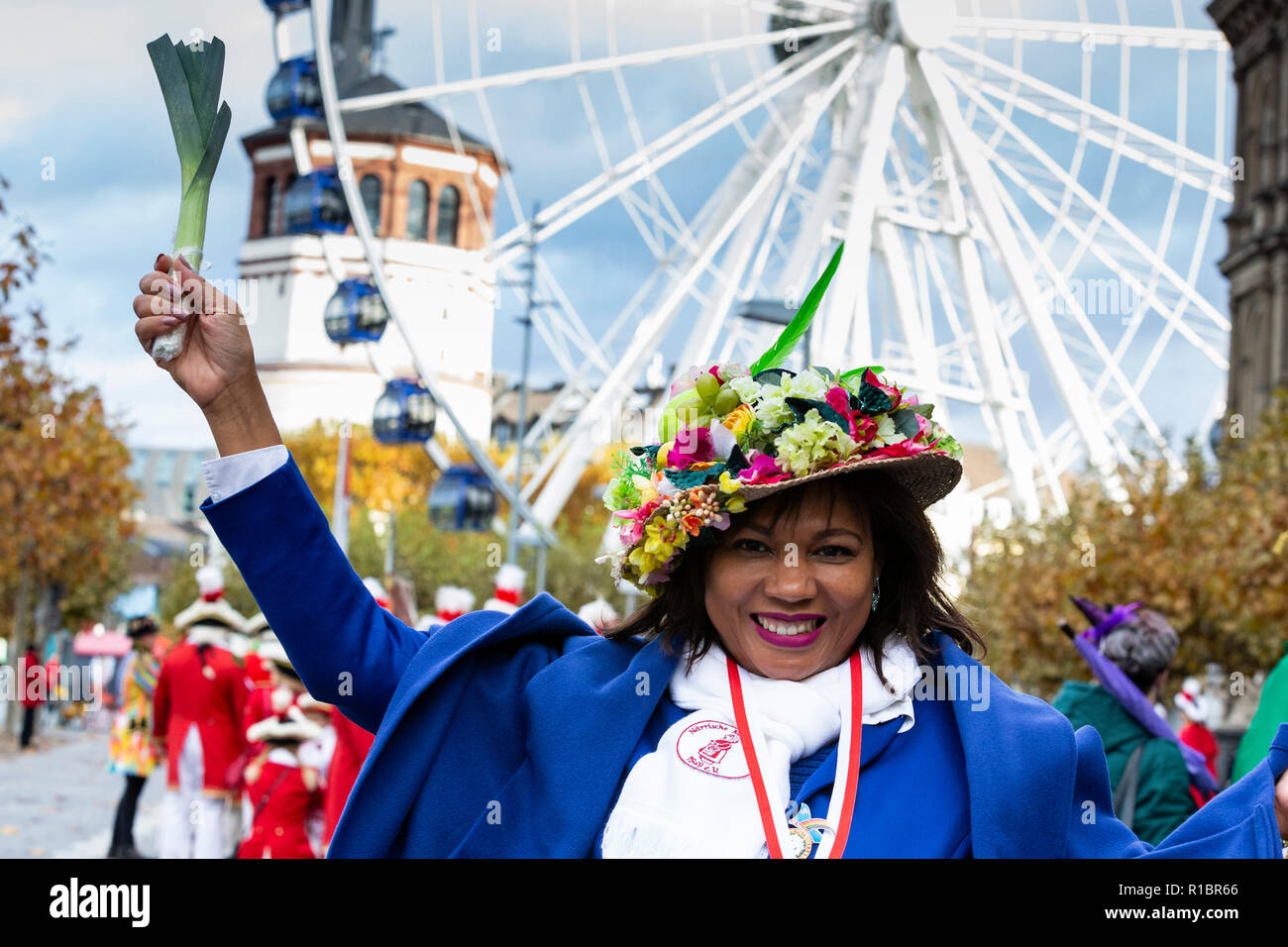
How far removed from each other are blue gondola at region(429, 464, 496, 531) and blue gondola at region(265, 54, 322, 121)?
18.7 feet

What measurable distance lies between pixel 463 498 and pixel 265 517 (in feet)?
61.7

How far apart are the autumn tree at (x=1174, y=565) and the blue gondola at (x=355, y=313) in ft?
23.8

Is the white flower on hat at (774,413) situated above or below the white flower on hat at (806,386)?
below

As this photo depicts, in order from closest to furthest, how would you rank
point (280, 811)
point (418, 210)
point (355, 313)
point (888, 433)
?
point (888, 433) → point (280, 811) → point (355, 313) → point (418, 210)

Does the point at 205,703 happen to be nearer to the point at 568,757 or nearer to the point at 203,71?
the point at 568,757

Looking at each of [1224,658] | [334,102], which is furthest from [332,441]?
[1224,658]

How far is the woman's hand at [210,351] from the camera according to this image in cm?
215

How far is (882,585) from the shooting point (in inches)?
109

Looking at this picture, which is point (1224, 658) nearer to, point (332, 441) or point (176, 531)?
point (332, 441)

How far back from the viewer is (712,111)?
20844 mm

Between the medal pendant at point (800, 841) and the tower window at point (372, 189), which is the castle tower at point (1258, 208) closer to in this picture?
the tower window at point (372, 189)

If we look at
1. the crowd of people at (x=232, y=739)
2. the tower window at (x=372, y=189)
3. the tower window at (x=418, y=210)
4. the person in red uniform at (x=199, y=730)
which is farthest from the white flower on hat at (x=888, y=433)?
the tower window at (x=372, y=189)

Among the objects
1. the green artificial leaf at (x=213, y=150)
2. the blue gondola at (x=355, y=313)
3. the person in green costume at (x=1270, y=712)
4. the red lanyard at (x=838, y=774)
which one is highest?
the green artificial leaf at (x=213, y=150)

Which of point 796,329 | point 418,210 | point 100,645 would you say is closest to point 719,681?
point 796,329
